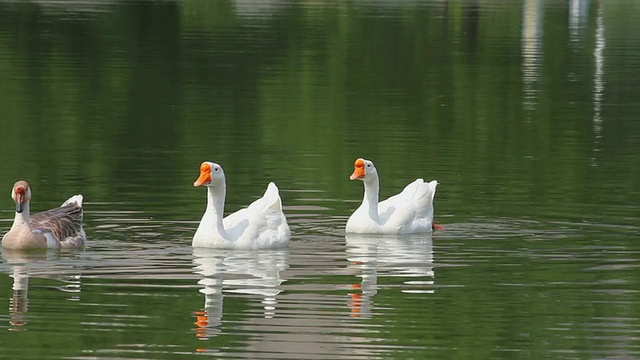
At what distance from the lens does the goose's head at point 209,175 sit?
68.2ft

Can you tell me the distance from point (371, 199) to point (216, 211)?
8.79 ft

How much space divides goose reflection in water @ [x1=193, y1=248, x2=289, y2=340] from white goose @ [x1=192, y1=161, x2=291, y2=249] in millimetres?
96

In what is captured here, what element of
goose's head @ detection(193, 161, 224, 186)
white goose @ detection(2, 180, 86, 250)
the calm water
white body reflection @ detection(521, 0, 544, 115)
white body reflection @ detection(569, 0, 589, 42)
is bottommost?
white body reflection @ detection(569, 0, 589, 42)

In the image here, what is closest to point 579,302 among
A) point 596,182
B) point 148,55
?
point 596,182

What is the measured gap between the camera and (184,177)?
27000 mm

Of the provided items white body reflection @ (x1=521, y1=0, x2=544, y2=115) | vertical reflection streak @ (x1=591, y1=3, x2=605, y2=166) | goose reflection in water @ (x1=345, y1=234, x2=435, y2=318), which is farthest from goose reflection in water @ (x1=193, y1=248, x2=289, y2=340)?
white body reflection @ (x1=521, y1=0, x2=544, y2=115)

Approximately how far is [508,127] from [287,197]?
1281cm

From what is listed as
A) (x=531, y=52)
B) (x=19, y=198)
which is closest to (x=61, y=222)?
(x=19, y=198)

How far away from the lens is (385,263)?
20.2m

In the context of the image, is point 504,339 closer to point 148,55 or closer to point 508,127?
point 508,127

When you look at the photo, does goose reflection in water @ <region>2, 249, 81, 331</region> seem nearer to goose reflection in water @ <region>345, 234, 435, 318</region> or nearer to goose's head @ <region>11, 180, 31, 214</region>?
goose's head @ <region>11, 180, 31, 214</region>

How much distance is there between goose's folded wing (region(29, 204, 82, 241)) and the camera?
20656 mm

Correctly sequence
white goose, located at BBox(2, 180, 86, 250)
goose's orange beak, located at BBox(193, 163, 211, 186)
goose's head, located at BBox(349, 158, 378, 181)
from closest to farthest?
white goose, located at BBox(2, 180, 86, 250) < goose's orange beak, located at BBox(193, 163, 211, 186) < goose's head, located at BBox(349, 158, 378, 181)

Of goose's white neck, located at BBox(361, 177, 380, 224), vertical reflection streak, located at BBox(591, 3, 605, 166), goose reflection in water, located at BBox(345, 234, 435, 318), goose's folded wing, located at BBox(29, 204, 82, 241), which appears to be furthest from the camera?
vertical reflection streak, located at BBox(591, 3, 605, 166)
